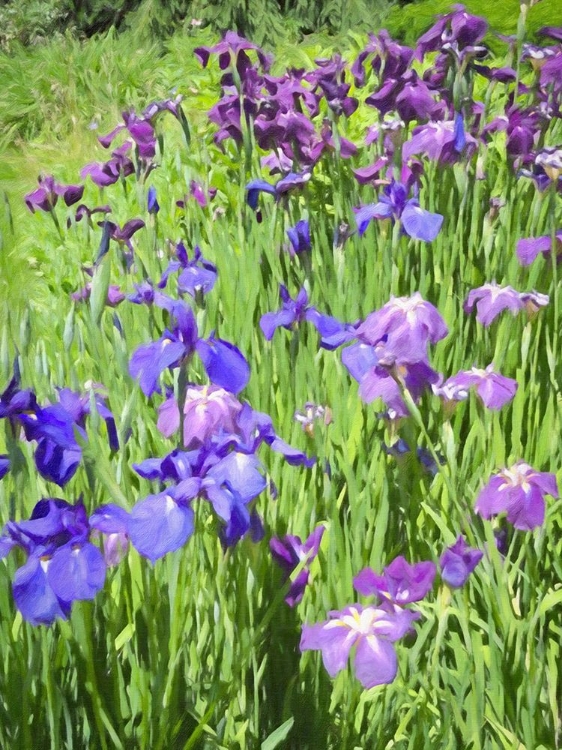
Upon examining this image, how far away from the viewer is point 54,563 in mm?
844

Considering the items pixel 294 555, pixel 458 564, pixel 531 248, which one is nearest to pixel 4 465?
pixel 294 555

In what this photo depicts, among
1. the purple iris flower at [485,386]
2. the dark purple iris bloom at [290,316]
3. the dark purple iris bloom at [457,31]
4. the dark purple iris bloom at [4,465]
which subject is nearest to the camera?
the dark purple iris bloom at [4,465]

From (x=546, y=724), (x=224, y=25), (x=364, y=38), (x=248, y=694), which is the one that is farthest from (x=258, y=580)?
(x=224, y=25)

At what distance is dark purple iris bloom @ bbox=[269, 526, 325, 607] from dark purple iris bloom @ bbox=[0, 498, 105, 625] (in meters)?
0.34

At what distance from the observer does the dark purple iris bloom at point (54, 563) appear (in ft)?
2.73

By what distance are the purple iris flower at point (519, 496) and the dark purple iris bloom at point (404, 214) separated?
634 millimetres

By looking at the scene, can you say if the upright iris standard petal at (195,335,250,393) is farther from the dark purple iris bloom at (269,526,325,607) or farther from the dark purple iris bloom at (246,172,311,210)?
the dark purple iris bloom at (246,172,311,210)

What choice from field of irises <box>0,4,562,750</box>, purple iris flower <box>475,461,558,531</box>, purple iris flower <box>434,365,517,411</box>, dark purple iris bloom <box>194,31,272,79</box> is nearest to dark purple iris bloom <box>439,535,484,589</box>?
field of irises <box>0,4,562,750</box>

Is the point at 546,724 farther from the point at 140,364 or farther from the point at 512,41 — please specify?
the point at 512,41

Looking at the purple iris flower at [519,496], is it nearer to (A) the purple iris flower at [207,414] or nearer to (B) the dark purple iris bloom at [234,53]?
(A) the purple iris flower at [207,414]

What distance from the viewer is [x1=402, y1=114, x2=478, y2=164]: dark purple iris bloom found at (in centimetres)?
212

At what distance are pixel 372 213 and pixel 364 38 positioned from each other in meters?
3.32

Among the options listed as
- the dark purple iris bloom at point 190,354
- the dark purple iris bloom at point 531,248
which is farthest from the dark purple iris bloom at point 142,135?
the dark purple iris bloom at point 190,354

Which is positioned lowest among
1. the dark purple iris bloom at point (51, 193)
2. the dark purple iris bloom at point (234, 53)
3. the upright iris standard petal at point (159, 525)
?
the dark purple iris bloom at point (51, 193)
